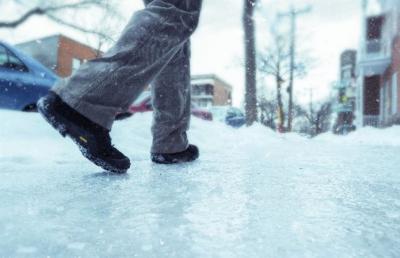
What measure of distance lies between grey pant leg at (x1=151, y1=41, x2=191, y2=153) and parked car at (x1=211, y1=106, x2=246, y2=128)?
38.9 feet

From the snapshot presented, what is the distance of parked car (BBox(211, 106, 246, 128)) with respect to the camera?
1363cm

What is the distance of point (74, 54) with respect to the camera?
3095 cm

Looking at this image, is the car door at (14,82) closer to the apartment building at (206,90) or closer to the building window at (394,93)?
the building window at (394,93)

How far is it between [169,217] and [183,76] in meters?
0.99

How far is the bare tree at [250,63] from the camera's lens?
8.32 meters

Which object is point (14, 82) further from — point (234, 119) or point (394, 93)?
point (394, 93)

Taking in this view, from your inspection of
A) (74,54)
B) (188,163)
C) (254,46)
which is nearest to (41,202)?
(188,163)

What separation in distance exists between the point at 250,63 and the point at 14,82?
5.60 m

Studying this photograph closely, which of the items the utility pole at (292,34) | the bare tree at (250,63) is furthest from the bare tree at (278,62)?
the bare tree at (250,63)

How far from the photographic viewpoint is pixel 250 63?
341 inches

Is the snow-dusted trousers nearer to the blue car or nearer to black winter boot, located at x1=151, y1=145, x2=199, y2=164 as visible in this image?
black winter boot, located at x1=151, y1=145, x2=199, y2=164

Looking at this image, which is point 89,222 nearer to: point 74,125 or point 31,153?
point 74,125

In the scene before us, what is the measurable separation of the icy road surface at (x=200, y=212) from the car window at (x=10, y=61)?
10.3ft

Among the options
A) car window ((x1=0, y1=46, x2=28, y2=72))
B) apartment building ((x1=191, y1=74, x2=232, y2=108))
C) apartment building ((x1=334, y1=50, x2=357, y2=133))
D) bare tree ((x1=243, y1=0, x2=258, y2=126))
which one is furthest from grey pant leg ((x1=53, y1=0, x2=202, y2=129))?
apartment building ((x1=191, y1=74, x2=232, y2=108))
